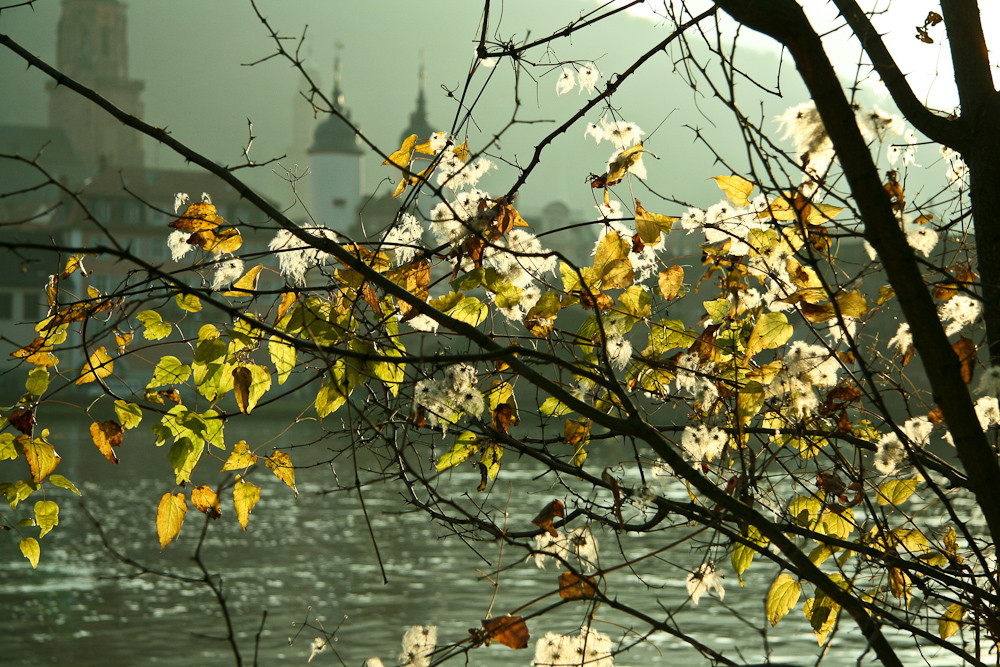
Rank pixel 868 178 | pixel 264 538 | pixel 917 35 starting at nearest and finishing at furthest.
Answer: pixel 868 178, pixel 917 35, pixel 264 538

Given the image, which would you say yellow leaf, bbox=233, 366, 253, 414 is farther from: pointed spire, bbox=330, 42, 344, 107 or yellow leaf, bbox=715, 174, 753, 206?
yellow leaf, bbox=715, 174, 753, 206

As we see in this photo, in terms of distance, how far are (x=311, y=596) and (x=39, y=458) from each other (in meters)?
10.3

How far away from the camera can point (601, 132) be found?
5.91 feet

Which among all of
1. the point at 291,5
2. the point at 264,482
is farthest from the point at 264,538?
the point at 291,5

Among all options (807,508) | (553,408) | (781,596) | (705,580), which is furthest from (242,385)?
(807,508)

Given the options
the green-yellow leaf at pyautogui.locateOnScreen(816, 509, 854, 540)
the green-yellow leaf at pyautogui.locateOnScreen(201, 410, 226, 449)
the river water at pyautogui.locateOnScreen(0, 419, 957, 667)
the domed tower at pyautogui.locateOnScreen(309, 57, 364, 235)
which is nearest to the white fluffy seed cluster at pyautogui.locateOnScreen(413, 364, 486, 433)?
the green-yellow leaf at pyautogui.locateOnScreen(201, 410, 226, 449)

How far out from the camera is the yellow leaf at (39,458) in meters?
1.61

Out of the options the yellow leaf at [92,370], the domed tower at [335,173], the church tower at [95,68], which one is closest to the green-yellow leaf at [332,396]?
the yellow leaf at [92,370]

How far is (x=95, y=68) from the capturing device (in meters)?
92.6

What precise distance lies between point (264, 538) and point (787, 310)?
13852 millimetres

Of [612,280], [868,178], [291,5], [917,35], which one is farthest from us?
[291,5]

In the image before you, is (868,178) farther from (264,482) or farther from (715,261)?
(264,482)

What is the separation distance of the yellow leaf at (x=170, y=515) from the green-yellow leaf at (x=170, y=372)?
6.6 inches

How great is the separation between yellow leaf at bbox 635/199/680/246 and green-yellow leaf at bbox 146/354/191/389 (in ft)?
2.23
